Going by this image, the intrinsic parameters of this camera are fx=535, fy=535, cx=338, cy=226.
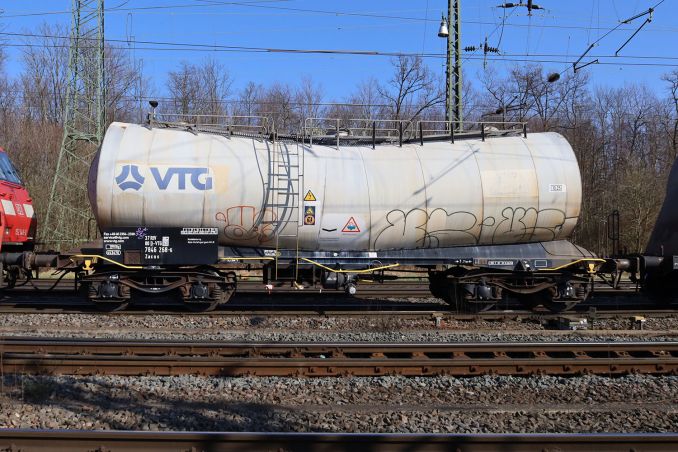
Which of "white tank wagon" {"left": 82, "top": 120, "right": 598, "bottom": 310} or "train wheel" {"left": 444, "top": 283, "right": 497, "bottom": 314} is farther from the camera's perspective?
"train wheel" {"left": 444, "top": 283, "right": 497, "bottom": 314}

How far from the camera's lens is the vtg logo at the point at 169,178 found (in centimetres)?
1150

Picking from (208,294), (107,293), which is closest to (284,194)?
(208,294)

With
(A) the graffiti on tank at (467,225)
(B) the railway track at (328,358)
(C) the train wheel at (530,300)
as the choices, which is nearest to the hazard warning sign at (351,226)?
(A) the graffiti on tank at (467,225)

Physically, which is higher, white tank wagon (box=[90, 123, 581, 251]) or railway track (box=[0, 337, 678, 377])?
white tank wagon (box=[90, 123, 581, 251])

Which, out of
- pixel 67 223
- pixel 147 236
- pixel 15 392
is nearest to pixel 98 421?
pixel 15 392

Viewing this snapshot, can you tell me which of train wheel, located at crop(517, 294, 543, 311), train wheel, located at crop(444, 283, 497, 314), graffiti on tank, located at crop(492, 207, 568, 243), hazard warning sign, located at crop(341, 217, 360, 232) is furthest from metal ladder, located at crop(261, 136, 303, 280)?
train wheel, located at crop(517, 294, 543, 311)

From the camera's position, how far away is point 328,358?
8.09 meters

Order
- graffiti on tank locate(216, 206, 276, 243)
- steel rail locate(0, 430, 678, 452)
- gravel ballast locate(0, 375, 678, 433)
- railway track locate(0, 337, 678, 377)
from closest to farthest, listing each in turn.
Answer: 1. steel rail locate(0, 430, 678, 452)
2. gravel ballast locate(0, 375, 678, 433)
3. railway track locate(0, 337, 678, 377)
4. graffiti on tank locate(216, 206, 276, 243)

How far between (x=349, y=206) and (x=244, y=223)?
7.73ft

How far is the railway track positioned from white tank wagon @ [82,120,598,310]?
3.41 meters

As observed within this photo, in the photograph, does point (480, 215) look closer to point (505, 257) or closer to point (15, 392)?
point (505, 257)

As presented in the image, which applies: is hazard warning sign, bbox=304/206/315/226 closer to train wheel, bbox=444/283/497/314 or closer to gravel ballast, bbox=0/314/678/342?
gravel ballast, bbox=0/314/678/342

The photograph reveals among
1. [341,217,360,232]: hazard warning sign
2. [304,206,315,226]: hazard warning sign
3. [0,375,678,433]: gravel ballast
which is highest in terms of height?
[304,206,315,226]: hazard warning sign

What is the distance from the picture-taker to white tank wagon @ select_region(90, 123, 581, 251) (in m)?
11.6
